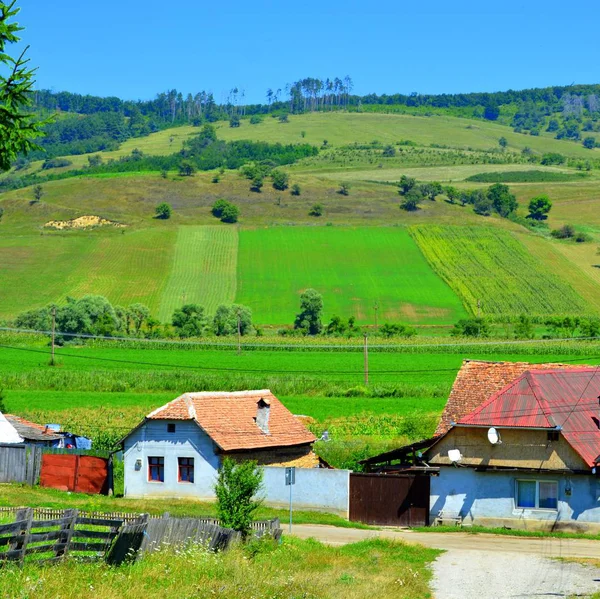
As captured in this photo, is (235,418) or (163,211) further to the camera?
(163,211)

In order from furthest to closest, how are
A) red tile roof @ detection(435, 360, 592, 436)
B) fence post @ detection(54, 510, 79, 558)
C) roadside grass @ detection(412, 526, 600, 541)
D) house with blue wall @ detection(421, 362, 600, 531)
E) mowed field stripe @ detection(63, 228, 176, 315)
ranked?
mowed field stripe @ detection(63, 228, 176, 315), red tile roof @ detection(435, 360, 592, 436), house with blue wall @ detection(421, 362, 600, 531), roadside grass @ detection(412, 526, 600, 541), fence post @ detection(54, 510, 79, 558)

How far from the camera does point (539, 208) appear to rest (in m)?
188

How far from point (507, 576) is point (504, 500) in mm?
10911

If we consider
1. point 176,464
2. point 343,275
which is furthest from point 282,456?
point 343,275

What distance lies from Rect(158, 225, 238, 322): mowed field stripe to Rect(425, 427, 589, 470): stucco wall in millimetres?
87375

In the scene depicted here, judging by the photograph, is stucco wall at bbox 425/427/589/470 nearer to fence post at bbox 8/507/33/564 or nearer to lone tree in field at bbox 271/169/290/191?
fence post at bbox 8/507/33/564

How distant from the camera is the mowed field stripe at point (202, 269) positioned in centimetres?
13138

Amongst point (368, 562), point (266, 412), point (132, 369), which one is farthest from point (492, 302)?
point (368, 562)

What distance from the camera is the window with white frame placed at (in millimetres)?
36406

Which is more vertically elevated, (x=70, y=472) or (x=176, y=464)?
(x=176, y=464)

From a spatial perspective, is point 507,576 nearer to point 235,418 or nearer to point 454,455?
Result: point 454,455

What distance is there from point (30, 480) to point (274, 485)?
389 inches

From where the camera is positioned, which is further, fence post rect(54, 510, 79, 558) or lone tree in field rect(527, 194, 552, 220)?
lone tree in field rect(527, 194, 552, 220)

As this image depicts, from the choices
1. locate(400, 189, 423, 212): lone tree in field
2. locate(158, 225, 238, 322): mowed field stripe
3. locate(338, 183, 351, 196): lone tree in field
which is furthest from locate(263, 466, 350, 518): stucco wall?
locate(338, 183, 351, 196): lone tree in field
